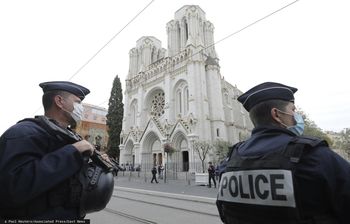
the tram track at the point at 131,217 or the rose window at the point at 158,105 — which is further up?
the rose window at the point at 158,105

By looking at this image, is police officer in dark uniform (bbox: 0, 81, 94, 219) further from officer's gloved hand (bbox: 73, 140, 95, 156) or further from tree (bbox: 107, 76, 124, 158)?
tree (bbox: 107, 76, 124, 158)

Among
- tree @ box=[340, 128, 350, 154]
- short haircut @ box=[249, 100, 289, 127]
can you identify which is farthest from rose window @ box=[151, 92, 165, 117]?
short haircut @ box=[249, 100, 289, 127]

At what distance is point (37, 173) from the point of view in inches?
57.5

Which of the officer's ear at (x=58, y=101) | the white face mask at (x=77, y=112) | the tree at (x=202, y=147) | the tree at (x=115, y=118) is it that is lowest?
the white face mask at (x=77, y=112)

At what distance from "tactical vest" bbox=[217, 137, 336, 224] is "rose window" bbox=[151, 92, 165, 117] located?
3814cm

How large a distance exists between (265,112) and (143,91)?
41181mm

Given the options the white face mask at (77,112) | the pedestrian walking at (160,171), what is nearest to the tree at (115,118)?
the pedestrian walking at (160,171)

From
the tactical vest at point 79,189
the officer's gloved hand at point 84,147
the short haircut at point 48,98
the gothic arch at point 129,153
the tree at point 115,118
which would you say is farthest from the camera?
the tree at point 115,118

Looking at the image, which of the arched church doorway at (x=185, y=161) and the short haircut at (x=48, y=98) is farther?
the arched church doorway at (x=185, y=161)

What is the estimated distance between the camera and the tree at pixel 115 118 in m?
44.9

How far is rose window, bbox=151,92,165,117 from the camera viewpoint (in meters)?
40.2

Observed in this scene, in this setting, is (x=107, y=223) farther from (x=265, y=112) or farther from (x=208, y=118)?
(x=208, y=118)

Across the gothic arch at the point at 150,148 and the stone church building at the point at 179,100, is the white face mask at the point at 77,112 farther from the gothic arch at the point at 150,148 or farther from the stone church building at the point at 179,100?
the gothic arch at the point at 150,148

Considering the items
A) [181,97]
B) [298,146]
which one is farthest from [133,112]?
[298,146]
